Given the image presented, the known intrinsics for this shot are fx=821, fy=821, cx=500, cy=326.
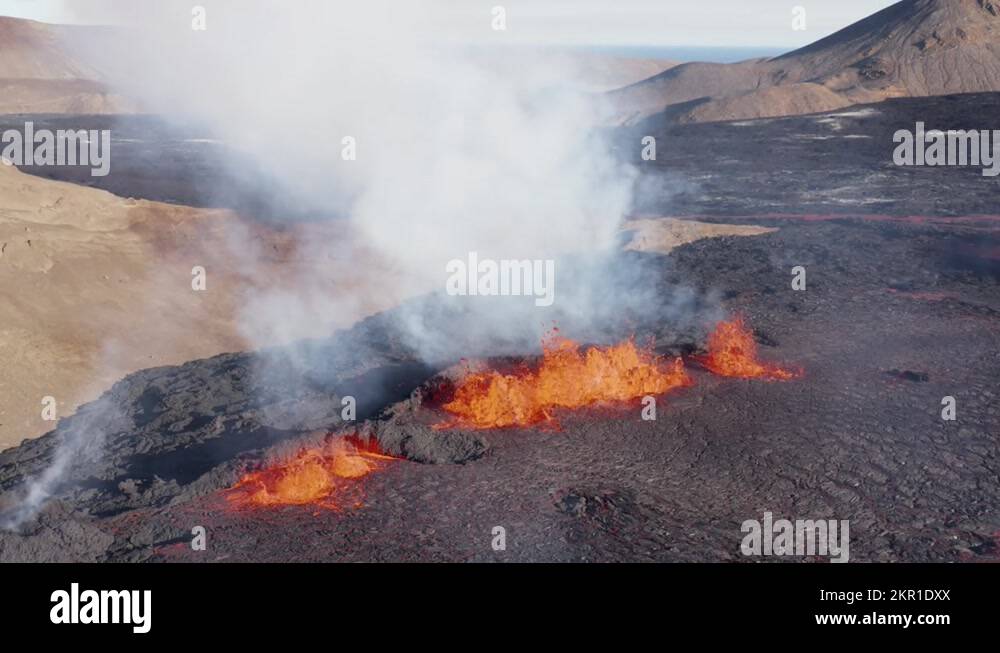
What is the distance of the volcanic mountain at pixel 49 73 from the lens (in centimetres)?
7144

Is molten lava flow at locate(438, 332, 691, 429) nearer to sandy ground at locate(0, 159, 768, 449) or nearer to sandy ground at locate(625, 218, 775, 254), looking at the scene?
sandy ground at locate(0, 159, 768, 449)

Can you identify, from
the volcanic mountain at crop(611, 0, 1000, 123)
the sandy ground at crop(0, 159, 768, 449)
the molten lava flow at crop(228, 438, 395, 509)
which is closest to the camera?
the molten lava flow at crop(228, 438, 395, 509)

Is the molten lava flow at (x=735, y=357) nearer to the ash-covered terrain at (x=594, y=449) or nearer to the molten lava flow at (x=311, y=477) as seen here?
the ash-covered terrain at (x=594, y=449)

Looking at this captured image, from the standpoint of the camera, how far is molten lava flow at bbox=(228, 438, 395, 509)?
10555 mm

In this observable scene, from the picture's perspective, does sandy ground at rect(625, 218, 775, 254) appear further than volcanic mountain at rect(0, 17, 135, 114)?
No

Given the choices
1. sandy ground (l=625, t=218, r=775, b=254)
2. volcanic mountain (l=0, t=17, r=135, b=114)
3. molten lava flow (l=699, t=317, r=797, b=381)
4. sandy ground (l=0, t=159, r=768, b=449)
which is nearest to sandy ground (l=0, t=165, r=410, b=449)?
sandy ground (l=0, t=159, r=768, b=449)

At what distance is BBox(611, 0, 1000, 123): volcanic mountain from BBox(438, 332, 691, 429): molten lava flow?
46586 mm

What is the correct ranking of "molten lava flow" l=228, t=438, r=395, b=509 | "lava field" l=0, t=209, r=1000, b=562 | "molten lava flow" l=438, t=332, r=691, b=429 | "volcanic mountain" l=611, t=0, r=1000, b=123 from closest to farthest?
1. "lava field" l=0, t=209, r=1000, b=562
2. "molten lava flow" l=228, t=438, r=395, b=509
3. "molten lava flow" l=438, t=332, r=691, b=429
4. "volcanic mountain" l=611, t=0, r=1000, b=123

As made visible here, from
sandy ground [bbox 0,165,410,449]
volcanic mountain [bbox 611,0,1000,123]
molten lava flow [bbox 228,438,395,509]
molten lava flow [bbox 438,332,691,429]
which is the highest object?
volcanic mountain [bbox 611,0,1000,123]

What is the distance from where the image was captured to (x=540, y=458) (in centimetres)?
1174

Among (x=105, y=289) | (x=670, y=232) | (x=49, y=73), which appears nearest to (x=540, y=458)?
(x=105, y=289)

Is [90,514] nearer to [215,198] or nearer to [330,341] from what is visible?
[330,341]

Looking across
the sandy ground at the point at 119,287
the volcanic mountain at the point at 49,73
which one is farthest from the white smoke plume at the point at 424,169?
the volcanic mountain at the point at 49,73
